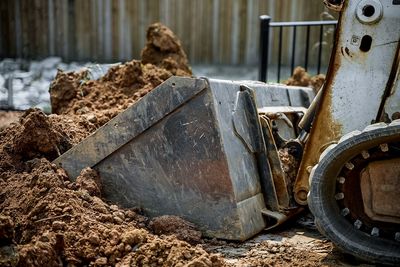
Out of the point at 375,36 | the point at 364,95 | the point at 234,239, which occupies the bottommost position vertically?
the point at 234,239

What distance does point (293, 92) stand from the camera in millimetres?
5332

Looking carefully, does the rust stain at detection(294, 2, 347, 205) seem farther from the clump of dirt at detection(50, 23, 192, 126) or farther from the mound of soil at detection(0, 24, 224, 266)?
the clump of dirt at detection(50, 23, 192, 126)

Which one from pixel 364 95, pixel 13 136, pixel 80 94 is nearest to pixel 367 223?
pixel 364 95

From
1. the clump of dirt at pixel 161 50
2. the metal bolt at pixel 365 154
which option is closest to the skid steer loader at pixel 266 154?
the metal bolt at pixel 365 154

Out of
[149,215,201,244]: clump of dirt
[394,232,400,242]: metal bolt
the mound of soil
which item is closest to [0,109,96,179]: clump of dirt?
the mound of soil

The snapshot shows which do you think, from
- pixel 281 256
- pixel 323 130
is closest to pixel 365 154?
pixel 323 130

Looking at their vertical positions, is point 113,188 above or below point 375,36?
below

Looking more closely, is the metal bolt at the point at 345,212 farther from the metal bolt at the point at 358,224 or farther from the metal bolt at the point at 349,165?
the metal bolt at the point at 349,165

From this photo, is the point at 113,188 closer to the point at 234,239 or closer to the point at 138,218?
the point at 138,218

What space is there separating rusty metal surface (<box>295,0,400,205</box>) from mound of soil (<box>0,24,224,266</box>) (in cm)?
100

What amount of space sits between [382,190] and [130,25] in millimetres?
9170

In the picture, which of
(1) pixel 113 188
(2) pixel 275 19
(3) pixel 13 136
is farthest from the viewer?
(2) pixel 275 19

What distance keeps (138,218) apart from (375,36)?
1.64 meters

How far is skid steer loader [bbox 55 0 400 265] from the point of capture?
3119 mm
